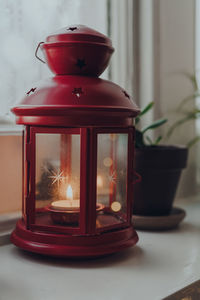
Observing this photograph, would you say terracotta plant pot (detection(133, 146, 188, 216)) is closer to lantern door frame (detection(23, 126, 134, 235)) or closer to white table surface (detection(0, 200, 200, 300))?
white table surface (detection(0, 200, 200, 300))

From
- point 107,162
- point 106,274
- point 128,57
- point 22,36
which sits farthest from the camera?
point 128,57

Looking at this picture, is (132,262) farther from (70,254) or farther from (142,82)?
(142,82)

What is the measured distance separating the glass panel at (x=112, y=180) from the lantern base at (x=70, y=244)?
1.5 inches

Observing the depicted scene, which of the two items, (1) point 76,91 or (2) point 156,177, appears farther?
(2) point 156,177

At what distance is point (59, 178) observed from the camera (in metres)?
0.88

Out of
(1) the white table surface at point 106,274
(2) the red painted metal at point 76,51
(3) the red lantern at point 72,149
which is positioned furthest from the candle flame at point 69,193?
(2) the red painted metal at point 76,51

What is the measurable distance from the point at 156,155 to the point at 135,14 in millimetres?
572

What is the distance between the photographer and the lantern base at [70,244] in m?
0.84

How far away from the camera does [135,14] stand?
4.72 ft

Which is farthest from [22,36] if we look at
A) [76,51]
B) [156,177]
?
[156,177]

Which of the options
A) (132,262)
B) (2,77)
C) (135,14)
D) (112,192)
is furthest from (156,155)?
(135,14)

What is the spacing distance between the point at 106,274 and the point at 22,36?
681 millimetres

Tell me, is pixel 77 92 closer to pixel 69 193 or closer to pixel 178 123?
pixel 69 193

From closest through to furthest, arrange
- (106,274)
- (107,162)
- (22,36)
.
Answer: (106,274) → (107,162) → (22,36)
